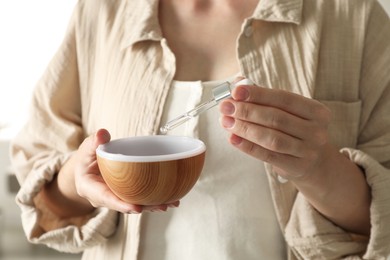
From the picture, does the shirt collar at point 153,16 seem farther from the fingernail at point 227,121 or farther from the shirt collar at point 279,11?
the fingernail at point 227,121

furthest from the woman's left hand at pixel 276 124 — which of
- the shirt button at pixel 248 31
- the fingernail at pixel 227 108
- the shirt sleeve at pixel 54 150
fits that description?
the shirt sleeve at pixel 54 150

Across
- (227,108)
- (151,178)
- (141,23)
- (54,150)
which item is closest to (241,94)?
(227,108)

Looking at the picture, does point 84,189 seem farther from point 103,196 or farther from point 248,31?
point 248,31

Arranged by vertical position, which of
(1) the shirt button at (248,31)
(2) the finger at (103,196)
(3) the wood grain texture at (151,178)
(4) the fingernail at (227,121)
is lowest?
(2) the finger at (103,196)

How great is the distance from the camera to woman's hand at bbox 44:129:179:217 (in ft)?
2.28

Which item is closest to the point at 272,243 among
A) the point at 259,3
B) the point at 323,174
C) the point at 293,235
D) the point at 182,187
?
the point at 293,235

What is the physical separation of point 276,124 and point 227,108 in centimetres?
6

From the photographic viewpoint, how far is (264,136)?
0.63 m

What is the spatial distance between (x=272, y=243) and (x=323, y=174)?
0.17 m

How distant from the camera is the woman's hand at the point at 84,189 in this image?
2.28 ft

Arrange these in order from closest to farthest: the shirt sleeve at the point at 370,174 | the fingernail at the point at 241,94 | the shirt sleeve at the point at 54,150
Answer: the fingernail at the point at 241,94, the shirt sleeve at the point at 370,174, the shirt sleeve at the point at 54,150

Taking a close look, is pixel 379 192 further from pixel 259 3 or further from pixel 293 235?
pixel 259 3

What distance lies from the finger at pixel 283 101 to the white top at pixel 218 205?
0.71 feet

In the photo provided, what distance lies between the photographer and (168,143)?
74cm
